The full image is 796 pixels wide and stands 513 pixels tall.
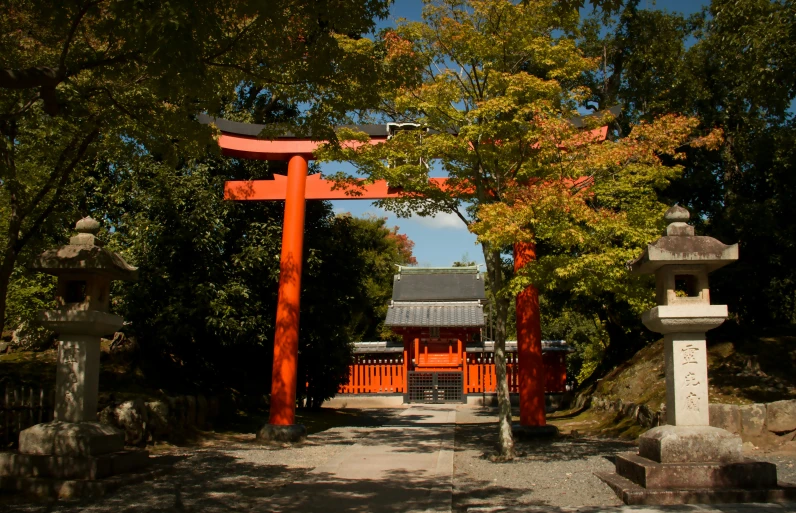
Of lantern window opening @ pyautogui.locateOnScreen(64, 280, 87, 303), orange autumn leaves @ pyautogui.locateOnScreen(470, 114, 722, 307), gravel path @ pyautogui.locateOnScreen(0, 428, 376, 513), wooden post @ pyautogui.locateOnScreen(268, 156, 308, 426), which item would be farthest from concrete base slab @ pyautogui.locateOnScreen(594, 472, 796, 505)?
wooden post @ pyautogui.locateOnScreen(268, 156, 308, 426)

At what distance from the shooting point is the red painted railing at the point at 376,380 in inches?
893

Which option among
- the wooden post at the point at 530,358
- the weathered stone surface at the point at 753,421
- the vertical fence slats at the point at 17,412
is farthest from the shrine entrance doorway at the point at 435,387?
the vertical fence slats at the point at 17,412

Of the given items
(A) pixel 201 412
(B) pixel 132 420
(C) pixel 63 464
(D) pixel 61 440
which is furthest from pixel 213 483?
(A) pixel 201 412

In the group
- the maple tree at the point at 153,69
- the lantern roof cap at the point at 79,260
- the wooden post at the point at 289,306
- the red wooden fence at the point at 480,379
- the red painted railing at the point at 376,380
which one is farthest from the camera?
the red painted railing at the point at 376,380

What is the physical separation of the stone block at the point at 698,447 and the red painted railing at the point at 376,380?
16.6 m

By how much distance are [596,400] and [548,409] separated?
4.60m

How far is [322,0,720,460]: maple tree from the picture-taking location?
8391 millimetres

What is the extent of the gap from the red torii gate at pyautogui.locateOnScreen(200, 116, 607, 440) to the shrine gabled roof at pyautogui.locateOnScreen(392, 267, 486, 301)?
37.8ft

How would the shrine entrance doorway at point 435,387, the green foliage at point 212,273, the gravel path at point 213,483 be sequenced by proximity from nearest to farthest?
the gravel path at point 213,483 < the green foliage at point 212,273 < the shrine entrance doorway at point 435,387

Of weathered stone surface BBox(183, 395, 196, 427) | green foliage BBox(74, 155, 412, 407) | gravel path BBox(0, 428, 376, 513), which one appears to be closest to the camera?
gravel path BBox(0, 428, 376, 513)

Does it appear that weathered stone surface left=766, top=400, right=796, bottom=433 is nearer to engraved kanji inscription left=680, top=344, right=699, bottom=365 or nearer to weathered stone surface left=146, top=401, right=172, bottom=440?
engraved kanji inscription left=680, top=344, right=699, bottom=365

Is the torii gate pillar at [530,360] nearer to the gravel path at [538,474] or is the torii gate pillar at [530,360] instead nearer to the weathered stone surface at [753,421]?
the gravel path at [538,474]

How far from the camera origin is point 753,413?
30.3 feet

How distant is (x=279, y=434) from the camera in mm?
11305
